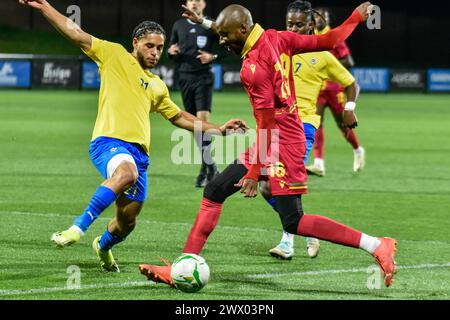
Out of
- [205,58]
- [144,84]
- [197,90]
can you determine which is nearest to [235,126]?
[144,84]

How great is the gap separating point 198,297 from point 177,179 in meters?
8.17

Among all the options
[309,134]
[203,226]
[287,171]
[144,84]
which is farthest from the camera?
[309,134]

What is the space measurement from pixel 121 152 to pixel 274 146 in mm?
1207

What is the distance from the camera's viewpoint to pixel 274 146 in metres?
7.67

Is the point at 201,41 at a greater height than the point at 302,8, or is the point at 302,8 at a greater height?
the point at 302,8

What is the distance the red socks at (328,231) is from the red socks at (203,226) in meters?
0.68

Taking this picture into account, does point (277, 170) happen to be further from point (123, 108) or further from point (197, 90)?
point (197, 90)

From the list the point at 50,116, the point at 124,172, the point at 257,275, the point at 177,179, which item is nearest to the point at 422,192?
the point at 177,179

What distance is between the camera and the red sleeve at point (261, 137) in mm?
7375

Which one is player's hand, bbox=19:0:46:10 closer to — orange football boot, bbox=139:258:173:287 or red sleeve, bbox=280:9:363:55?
red sleeve, bbox=280:9:363:55

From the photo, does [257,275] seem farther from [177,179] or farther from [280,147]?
[177,179]

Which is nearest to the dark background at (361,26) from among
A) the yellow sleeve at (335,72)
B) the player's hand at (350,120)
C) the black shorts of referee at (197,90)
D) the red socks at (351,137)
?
the red socks at (351,137)
